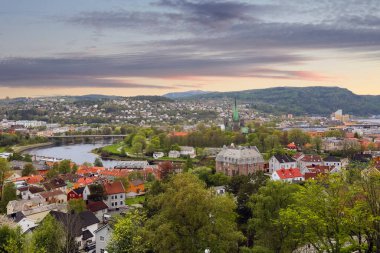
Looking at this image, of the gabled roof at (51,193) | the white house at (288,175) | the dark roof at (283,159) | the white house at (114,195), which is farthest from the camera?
the dark roof at (283,159)

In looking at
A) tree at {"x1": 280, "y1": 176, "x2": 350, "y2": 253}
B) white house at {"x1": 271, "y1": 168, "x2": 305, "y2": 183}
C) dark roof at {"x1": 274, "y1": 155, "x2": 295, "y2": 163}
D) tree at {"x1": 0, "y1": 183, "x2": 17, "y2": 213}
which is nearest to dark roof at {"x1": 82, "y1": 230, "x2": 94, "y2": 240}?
tree at {"x1": 0, "y1": 183, "x2": 17, "y2": 213}

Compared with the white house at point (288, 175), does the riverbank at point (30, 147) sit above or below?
below

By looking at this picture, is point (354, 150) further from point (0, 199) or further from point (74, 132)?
point (74, 132)

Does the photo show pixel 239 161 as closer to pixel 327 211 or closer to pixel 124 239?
pixel 124 239

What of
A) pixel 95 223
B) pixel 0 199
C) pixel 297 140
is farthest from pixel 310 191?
pixel 297 140

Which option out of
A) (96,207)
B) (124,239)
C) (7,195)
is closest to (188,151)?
(7,195)

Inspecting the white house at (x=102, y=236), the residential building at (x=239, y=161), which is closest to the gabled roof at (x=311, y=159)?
the residential building at (x=239, y=161)

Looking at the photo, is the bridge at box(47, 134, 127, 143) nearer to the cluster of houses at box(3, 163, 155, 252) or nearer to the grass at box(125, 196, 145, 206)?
the cluster of houses at box(3, 163, 155, 252)

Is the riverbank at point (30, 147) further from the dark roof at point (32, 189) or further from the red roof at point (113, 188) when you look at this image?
the red roof at point (113, 188)
